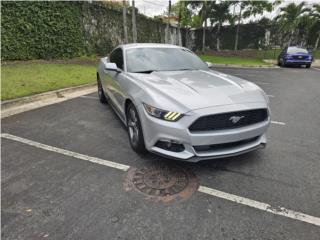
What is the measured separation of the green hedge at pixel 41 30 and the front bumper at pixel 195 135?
Answer: 11.0 m

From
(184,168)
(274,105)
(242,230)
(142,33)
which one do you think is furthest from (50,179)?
(142,33)

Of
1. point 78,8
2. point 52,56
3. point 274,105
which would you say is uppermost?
point 78,8

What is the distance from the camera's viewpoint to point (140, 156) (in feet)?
11.8

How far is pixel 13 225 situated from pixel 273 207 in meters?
2.53

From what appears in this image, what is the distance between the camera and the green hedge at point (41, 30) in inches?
442

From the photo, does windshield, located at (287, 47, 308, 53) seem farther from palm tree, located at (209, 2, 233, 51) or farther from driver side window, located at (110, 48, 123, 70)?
driver side window, located at (110, 48, 123, 70)

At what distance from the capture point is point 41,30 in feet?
40.6

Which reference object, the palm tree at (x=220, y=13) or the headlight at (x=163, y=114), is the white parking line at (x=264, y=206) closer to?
the headlight at (x=163, y=114)

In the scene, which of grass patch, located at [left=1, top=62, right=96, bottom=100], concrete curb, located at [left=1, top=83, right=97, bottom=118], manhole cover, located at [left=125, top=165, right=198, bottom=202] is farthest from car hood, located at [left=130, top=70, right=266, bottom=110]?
grass patch, located at [left=1, top=62, right=96, bottom=100]

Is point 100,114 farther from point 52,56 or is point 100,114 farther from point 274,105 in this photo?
point 52,56

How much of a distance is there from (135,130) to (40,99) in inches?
162

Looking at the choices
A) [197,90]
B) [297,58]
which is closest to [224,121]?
[197,90]

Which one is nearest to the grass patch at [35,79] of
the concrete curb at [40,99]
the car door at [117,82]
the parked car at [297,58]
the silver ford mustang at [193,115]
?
the concrete curb at [40,99]

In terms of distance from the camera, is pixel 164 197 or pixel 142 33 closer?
pixel 164 197
